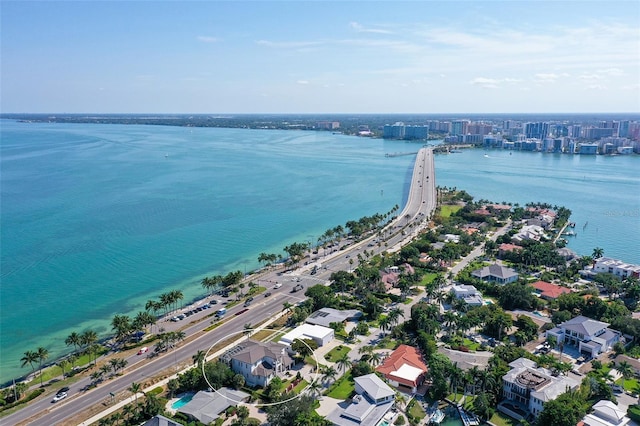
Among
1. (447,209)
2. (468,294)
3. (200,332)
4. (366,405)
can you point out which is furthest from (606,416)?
(447,209)

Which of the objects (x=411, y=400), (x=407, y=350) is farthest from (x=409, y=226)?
(x=411, y=400)

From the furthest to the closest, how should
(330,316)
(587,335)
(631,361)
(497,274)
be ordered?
(497,274), (330,316), (587,335), (631,361)

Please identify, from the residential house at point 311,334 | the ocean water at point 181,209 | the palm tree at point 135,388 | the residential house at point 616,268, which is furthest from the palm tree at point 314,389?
the residential house at point 616,268

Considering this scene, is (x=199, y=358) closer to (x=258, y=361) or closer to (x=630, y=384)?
(x=258, y=361)

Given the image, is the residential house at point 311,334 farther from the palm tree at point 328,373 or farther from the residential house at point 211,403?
the residential house at point 211,403

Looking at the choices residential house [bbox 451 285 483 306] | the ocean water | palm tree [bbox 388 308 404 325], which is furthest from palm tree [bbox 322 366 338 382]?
the ocean water

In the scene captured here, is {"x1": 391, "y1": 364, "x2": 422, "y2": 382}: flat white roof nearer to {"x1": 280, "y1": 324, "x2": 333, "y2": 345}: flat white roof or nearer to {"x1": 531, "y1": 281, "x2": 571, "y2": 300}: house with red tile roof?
{"x1": 280, "y1": 324, "x2": 333, "y2": 345}: flat white roof
